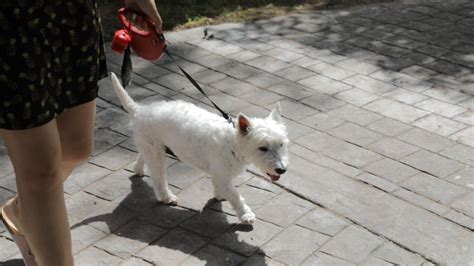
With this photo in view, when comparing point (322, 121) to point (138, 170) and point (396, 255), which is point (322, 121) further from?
point (396, 255)

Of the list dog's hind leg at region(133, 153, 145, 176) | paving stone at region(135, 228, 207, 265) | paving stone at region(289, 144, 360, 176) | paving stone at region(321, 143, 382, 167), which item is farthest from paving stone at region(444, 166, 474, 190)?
dog's hind leg at region(133, 153, 145, 176)

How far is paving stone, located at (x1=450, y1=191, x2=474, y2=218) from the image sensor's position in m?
3.92

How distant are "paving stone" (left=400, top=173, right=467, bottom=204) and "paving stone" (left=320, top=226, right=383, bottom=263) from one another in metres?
0.64

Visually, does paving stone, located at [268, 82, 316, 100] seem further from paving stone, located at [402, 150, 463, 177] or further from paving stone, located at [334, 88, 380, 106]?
paving stone, located at [402, 150, 463, 177]

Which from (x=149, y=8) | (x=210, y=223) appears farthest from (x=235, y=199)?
(x=149, y=8)

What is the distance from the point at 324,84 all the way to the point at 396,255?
8.33ft

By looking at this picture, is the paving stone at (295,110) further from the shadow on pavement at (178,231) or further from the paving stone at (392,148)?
the shadow on pavement at (178,231)

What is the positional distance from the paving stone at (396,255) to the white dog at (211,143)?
701mm

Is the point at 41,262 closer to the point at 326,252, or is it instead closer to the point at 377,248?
the point at 326,252

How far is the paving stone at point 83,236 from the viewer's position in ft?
11.6

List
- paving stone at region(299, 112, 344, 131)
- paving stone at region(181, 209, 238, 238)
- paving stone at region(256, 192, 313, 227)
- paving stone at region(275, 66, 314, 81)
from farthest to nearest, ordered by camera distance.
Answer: paving stone at region(275, 66, 314, 81), paving stone at region(299, 112, 344, 131), paving stone at region(256, 192, 313, 227), paving stone at region(181, 209, 238, 238)

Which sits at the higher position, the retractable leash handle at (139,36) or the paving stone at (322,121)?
the retractable leash handle at (139,36)

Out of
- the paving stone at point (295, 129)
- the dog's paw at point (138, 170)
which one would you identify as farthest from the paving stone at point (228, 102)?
the dog's paw at point (138, 170)

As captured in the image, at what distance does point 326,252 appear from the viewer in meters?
3.51
